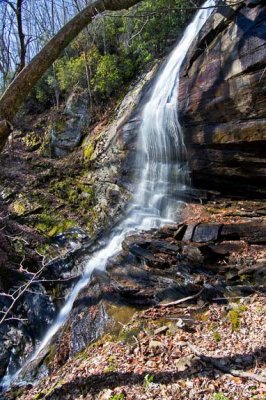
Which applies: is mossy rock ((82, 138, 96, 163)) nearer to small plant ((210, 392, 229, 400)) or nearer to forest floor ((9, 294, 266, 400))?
forest floor ((9, 294, 266, 400))

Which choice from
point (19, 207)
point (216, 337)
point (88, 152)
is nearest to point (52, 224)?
point (19, 207)

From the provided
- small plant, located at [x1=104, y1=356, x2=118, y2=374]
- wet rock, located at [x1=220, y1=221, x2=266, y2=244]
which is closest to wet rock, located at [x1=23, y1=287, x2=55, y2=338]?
small plant, located at [x1=104, y1=356, x2=118, y2=374]

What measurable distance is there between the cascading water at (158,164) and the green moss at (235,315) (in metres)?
3.97

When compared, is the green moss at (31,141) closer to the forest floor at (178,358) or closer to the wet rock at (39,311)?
the wet rock at (39,311)

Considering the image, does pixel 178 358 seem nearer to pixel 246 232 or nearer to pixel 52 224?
pixel 246 232

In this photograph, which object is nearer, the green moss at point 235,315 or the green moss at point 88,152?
the green moss at point 235,315

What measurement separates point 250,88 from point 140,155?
446 cm

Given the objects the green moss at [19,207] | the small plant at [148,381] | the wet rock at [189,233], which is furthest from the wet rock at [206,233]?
the green moss at [19,207]

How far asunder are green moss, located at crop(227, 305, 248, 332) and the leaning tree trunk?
394cm

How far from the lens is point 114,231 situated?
950 centimetres

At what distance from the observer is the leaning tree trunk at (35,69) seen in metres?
4.25

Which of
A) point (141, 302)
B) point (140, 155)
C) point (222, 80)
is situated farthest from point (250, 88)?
point (141, 302)

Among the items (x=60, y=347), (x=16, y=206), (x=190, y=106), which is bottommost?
(x=60, y=347)

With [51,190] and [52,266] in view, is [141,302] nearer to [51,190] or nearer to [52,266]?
[52,266]
